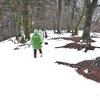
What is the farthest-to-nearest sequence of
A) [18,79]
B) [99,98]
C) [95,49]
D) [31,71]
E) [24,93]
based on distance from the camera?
[95,49]
[31,71]
[18,79]
[24,93]
[99,98]

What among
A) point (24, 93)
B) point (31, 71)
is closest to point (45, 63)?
point (31, 71)

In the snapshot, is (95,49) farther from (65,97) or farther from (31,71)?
(65,97)

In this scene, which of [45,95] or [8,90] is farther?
[8,90]

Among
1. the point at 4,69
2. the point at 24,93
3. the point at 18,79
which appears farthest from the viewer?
the point at 4,69

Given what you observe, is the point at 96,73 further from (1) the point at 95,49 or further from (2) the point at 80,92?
(1) the point at 95,49

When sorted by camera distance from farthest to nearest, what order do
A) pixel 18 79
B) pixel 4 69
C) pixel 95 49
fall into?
1. pixel 95 49
2. pixel 4 69
3. pixel 18 79

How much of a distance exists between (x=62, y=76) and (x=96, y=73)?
4.64ft

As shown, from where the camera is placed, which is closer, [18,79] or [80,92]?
[80,92]

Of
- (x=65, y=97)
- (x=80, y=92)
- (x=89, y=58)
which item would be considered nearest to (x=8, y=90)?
(x=65, y=97)

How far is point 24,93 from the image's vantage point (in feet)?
20.5

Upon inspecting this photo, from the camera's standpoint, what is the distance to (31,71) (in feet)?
28.1

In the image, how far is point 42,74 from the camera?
314 inches

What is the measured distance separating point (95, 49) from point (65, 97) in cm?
664

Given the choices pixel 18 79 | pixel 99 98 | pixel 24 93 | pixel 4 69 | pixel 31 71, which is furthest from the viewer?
pixel 4 69
